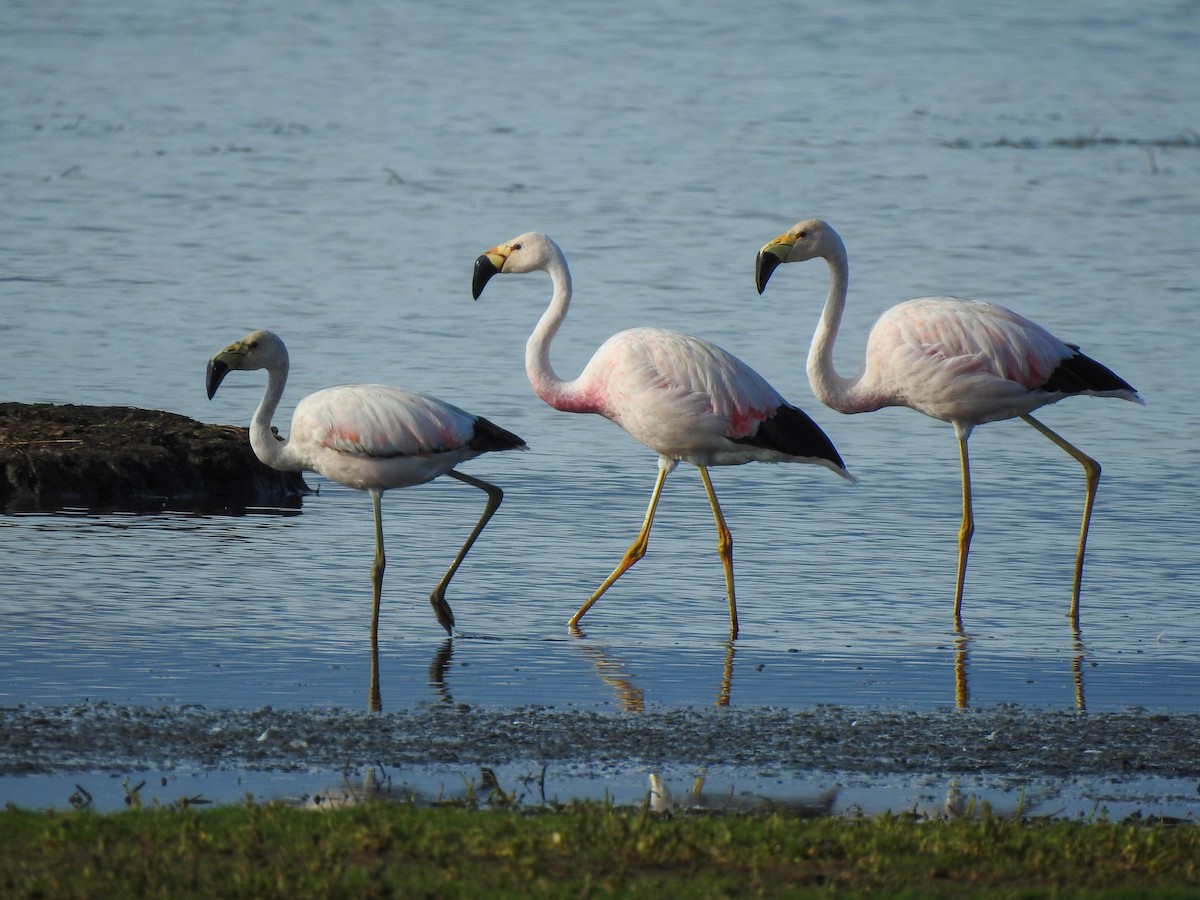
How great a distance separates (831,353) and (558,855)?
5.01 m

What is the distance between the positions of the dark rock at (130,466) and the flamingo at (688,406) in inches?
99.0

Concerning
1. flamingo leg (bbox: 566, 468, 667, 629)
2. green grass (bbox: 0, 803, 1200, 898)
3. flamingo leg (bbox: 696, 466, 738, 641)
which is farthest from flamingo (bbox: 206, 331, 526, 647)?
green grass (bbox: 0, 803, 1200, 898)

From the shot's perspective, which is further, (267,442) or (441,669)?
(267,442)

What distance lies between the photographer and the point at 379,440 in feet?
29.2

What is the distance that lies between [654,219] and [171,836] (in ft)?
57.4

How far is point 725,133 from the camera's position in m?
29.3

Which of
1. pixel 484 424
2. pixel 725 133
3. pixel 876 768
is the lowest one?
pixel 876 768

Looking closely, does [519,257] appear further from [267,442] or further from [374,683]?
[374,683]

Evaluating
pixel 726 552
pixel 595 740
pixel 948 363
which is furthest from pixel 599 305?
pixel 595 740

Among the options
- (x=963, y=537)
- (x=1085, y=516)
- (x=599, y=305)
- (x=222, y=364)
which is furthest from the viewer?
(x=599, y=305)

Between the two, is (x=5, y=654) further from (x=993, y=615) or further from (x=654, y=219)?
(x=654, y=219)

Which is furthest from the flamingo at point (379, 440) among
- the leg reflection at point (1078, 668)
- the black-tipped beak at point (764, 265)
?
the leg reflection at point (1078, 668)

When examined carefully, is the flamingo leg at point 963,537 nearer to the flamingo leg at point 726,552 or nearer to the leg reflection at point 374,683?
the flamingo leg at point 726,552

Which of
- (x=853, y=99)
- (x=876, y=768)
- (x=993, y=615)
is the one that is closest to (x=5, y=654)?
(x=876, y=768)
